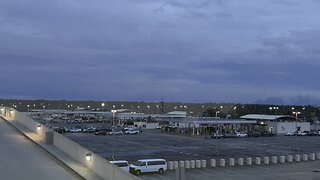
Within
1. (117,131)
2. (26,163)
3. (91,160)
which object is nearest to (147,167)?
(26,163)

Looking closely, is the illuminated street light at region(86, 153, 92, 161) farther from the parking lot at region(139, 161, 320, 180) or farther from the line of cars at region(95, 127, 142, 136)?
the line of cars at region(95, 127, 142, 136)

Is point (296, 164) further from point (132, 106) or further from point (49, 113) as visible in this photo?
point (132, 106)

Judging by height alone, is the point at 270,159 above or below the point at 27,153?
below

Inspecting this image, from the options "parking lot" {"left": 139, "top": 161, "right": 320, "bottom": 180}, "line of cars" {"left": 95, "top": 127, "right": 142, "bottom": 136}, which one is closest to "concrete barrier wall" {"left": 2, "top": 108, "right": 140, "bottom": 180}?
"parking lot" {"left": 139, "top": 161, "right": 320, "bottom": 180}

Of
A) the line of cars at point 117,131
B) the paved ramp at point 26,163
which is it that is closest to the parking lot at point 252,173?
the paved ramp at point 26,163

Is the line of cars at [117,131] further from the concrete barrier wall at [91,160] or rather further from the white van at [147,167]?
the concrete barrier wall at [91,160]

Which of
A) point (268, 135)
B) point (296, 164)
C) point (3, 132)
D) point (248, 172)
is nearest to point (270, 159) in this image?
point (296, 164)

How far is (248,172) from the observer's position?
103 ft

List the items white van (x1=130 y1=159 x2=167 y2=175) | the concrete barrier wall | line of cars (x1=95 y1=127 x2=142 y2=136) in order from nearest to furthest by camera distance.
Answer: the concrete barrier wall < white van (x1=130 y1=159 x2=167 y2=175) < line of cars (x1=95 y1=127 x2=142 y2=136)

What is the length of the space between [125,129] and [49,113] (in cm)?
3929

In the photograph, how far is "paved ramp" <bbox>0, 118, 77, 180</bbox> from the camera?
11.3 meters

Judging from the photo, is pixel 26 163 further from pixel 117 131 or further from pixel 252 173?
pixel 117 131

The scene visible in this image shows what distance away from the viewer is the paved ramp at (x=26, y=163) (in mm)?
11344

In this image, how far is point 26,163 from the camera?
42.9 ft
